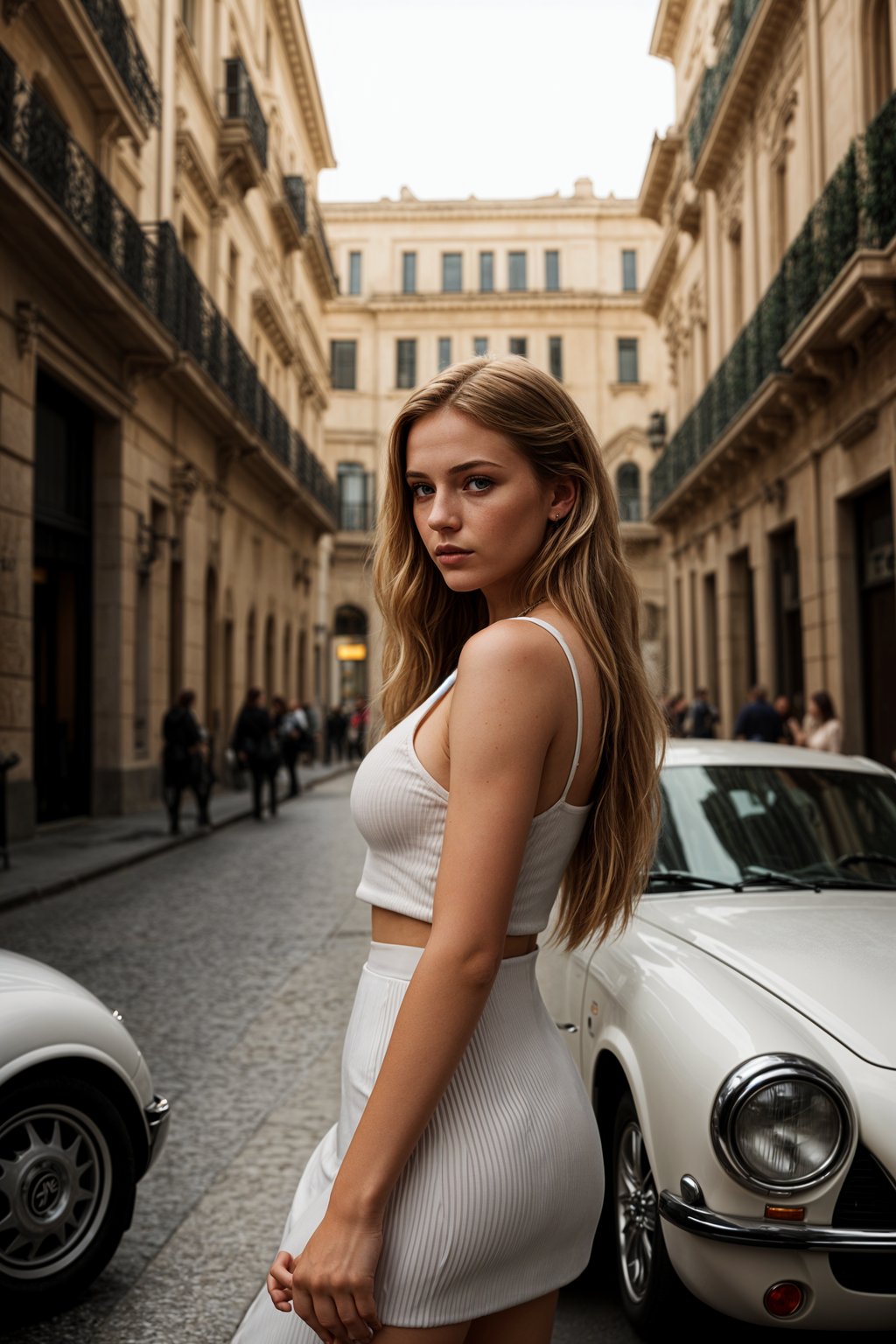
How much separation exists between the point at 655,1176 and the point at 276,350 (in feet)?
107

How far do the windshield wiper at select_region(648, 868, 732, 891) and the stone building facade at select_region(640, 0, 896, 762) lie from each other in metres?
10.0

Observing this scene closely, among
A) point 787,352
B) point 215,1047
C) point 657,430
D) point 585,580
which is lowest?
point 215,1047

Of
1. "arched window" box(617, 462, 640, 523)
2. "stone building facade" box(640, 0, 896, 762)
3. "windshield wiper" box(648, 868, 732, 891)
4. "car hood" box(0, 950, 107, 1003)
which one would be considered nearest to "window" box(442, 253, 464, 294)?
"arched window" box(617, 462, 640, 523)

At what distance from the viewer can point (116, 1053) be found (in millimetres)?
3322

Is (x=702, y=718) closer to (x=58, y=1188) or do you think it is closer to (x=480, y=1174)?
(x=58, y=1188)

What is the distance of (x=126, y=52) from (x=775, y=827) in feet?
56.6

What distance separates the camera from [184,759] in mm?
16328

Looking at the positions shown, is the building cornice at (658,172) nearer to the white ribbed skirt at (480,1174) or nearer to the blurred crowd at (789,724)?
the blurred crowd at (789,724)

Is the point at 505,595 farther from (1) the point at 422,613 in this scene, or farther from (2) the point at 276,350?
(2) the point at 276,350

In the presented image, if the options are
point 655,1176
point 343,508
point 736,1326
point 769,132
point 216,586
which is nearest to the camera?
point 655,1176

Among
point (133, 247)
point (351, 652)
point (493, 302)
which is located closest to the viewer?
point (133, 247)

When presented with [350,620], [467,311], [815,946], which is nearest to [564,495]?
[815,946]

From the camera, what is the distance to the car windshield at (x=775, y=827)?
3.89 metres

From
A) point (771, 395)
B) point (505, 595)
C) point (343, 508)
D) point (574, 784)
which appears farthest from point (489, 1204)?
point (343, 508)
